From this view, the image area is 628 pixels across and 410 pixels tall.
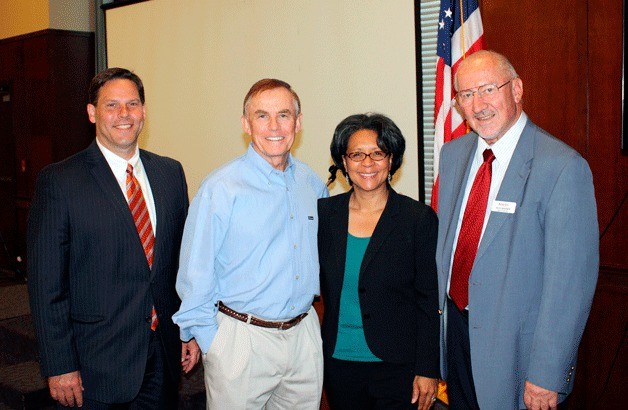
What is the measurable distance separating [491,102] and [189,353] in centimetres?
155

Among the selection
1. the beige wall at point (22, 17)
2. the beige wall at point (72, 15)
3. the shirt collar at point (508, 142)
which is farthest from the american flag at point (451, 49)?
the beige wall at point (22, 17)

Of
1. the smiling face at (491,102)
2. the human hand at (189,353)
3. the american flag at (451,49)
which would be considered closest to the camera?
the smiling face at (491,102)

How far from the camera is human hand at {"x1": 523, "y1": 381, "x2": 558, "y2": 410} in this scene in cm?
220

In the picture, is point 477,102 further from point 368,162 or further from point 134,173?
point 134,173

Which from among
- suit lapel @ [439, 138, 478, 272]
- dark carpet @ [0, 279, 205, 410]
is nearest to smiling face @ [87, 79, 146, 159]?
suit lapel @ [439, 138, 478, 272]


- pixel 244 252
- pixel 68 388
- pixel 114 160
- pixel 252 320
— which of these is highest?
Answer: pixel 114 160

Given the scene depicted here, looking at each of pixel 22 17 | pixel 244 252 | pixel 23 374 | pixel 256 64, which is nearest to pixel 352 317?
pixel 244 252

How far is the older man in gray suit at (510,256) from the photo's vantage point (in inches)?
84.9

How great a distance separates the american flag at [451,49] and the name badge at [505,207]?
5.39 feet

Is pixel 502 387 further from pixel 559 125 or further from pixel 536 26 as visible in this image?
pixel 536 26

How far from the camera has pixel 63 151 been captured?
8242 mm

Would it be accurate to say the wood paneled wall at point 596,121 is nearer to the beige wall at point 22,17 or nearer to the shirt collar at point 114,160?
the shirt collar at point 114,160

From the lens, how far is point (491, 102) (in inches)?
93.0

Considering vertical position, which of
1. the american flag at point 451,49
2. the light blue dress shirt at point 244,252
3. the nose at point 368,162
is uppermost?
the american flag at point 451,49
